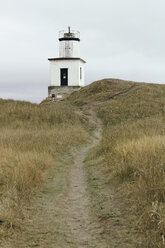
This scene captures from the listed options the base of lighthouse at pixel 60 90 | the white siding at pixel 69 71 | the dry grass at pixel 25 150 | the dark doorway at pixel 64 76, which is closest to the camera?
the dry grass at pixel 25 150

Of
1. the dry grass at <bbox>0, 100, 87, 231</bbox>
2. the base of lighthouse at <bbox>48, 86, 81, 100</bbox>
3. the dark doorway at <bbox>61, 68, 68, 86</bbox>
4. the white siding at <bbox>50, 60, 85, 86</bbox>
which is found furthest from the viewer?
the dark doorway at <bbox>61, 68, 68, 86</bbox>

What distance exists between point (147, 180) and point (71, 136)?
10.8 meters

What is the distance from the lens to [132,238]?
14.4 feet

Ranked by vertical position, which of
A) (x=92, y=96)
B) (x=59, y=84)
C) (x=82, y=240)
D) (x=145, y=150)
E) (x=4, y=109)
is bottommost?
(x=82, y=240)

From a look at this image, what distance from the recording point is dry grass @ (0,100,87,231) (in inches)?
230

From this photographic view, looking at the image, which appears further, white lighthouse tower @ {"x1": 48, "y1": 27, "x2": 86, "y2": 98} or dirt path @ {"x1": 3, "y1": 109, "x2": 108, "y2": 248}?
white lighthouse tower @ {"x1": 48, "y1": 27, "x2": 86, "y2": 98}

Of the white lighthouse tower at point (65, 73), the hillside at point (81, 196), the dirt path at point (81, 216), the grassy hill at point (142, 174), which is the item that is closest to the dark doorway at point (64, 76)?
the white lighthouse tower at point (65, 73)

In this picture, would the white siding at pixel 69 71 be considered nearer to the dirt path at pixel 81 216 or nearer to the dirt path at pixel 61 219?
the dirt path at pixel 81 216

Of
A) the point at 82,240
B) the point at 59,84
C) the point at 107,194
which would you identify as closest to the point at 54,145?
the point at 107,194

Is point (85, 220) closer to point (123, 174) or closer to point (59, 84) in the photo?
point (123, 174)

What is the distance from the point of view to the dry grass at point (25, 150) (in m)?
5.84

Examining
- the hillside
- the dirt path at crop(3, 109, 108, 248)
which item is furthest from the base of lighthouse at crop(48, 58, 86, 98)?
the dirt path at crop(3, 109, 108, 248)

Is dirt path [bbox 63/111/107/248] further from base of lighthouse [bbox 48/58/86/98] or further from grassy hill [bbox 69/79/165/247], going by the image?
base of lighthouse [bbox 48/58/86/98]

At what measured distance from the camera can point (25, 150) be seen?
11195 millimetres
